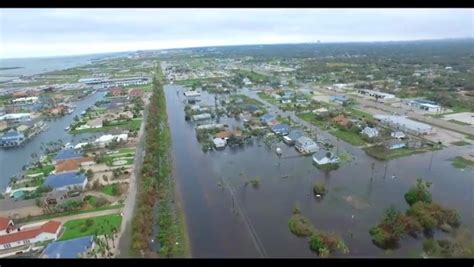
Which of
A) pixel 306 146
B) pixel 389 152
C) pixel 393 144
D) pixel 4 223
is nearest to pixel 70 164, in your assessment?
pixel 4 223

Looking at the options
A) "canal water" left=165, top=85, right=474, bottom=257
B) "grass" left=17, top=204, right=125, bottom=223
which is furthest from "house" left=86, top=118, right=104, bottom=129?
"grass" left=17, top=204, right=125, bottom=223

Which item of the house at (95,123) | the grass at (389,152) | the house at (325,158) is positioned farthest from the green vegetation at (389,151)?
the house at (95,123)

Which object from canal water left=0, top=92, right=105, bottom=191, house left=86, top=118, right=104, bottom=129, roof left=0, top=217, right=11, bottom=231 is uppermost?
roof left=0, top=217, right=11, bottom=231

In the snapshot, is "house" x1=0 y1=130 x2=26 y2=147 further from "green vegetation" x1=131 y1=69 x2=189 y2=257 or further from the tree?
the tree

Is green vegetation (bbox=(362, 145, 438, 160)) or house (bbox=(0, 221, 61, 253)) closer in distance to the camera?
house (bbox=(0, 221, 61, 253))

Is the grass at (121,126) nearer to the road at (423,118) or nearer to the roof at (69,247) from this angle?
the roof at (69,247)
